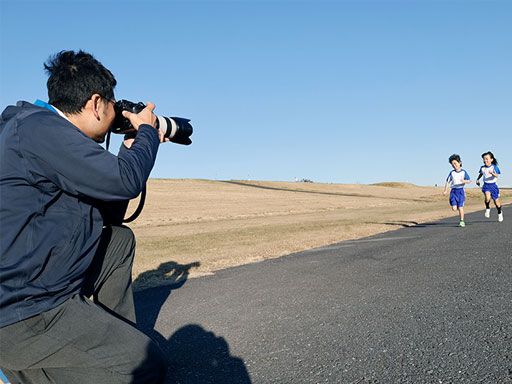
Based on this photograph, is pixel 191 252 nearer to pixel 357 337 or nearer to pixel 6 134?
pixel 357 337

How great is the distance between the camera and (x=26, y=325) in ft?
7.72

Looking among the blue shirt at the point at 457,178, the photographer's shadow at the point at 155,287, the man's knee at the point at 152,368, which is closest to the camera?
the man's knee at the point at 152,368

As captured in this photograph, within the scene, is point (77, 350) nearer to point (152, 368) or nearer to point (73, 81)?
point (152, 368)

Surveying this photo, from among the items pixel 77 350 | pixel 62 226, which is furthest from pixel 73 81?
pixel 77 350

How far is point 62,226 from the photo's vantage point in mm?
2406

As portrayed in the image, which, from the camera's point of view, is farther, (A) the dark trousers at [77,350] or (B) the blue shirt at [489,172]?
(B) the blue shirt at [489,172]

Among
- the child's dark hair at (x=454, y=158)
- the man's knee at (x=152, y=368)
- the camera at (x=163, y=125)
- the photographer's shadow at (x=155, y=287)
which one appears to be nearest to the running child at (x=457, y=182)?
the child's dark hair at (x=454, y=158)

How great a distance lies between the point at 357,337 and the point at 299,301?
4.93ft

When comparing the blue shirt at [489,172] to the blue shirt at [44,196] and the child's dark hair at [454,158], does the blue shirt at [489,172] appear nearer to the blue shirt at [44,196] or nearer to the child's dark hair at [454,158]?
the child's dark hair at [454,158]

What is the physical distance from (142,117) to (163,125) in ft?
0.82

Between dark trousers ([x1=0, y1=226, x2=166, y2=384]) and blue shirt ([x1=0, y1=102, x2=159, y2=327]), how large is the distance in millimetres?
86

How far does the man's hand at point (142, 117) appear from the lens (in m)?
2.88

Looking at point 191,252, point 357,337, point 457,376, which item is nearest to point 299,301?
point 357,337

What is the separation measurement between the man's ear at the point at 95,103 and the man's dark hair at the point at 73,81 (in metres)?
0.02
